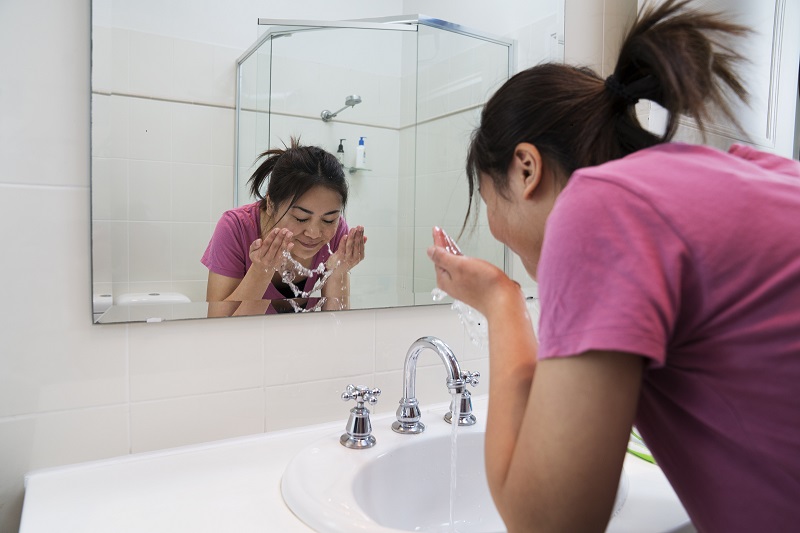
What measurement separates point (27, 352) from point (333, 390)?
487 millimetres

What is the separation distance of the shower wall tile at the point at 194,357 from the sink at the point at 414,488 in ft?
0.61

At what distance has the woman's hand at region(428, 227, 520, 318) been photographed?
2.16 feet

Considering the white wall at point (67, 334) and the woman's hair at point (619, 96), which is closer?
the woman's hair at point (619, 96)

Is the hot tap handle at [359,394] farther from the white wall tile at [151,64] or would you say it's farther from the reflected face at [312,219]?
the white wall tile at [151,64]

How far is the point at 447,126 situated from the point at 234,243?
1.73 feet

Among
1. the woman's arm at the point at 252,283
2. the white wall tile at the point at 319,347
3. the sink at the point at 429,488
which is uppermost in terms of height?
the woman's arm at the point at 252,283

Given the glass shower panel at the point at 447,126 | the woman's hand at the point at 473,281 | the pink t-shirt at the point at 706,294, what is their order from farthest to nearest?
1. the glass shower panel at the point at 447,126
2. the woman's hand at the point at 473,281
3. the pink t-shirt at the point at 706,294

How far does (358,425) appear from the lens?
0.91 meters

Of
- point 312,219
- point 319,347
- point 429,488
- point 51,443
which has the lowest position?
point 429,488

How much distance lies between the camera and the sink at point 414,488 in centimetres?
72

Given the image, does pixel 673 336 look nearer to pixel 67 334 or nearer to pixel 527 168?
pixel 527 168

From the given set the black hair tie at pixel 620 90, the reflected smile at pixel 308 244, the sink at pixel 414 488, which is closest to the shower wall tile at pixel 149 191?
the reflected smile at pixel 308 244

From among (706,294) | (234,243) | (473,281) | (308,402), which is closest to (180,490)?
(308,402)

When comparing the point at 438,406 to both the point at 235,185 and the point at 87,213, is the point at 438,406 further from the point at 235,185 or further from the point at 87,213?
the point at 87,213
